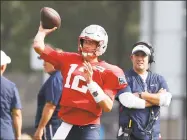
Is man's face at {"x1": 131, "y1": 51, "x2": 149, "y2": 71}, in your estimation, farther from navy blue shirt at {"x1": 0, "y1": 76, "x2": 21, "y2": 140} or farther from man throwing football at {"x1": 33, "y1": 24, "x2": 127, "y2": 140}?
navy blue shirt at {"x1": 0, "y1": 76, "x2": 21, "y2": 140}

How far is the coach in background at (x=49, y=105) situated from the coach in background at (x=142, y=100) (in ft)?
4.30

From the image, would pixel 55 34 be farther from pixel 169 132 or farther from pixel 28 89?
pixel 169 132

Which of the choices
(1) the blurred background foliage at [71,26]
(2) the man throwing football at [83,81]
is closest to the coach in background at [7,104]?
(2) the man throwing football at [83,81]

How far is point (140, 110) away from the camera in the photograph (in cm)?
999

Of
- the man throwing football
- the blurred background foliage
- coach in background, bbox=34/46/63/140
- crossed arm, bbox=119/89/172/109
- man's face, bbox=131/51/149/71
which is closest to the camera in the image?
the man throwing football

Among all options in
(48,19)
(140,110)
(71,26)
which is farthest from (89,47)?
(71,26)

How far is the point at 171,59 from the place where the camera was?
2000 centimetres

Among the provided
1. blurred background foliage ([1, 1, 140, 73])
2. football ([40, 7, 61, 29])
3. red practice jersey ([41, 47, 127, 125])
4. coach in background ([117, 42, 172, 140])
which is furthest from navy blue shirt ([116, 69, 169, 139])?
blurred background foliage ([1, 1, 140, 73])

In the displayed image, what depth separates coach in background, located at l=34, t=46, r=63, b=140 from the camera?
36.4ft

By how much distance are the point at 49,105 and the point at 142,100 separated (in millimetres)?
1666

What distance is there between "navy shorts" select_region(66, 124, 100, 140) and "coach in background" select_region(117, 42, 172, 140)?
38.2 inches

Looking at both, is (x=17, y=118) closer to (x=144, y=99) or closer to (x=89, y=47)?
(x=144, y=99)

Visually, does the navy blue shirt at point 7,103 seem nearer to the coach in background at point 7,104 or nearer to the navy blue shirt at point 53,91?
the coach in background at point 7,104

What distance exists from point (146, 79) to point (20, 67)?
81.8 ft
